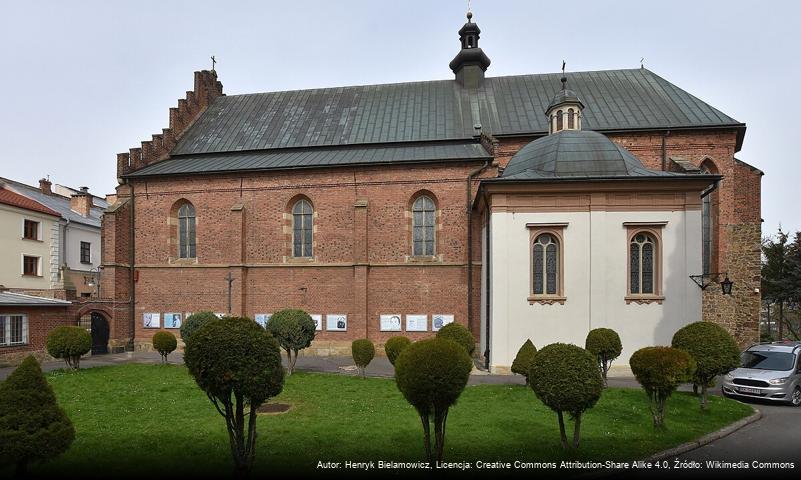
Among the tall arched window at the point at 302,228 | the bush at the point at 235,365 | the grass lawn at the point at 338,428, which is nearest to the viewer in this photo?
the bush at the point at 235,365

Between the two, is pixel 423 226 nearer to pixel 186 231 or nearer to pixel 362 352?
pixel 362 352

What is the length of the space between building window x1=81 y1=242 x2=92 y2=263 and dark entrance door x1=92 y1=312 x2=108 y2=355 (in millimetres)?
11453

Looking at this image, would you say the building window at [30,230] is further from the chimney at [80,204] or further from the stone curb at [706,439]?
the stone curb at [706,439]

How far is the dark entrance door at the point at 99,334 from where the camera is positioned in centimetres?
2450

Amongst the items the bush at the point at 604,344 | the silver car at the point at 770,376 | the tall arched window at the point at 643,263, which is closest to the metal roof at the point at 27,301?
the bush at the point at 604,344

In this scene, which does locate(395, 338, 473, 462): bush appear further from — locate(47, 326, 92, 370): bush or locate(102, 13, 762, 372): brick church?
locate(47, 326, 92, 370): bush

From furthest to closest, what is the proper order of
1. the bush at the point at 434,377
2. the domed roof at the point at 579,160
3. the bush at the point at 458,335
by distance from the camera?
the domed roof at the point at 579,160 → the bush at the point at 458,335 → the bush at the point at 434,377

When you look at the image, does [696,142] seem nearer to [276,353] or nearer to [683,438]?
[683,438]

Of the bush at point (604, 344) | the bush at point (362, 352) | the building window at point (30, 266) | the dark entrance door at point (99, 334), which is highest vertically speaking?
the building window at point (30, 266)

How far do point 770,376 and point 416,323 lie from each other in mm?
13521

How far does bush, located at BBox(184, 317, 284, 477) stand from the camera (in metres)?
6.86

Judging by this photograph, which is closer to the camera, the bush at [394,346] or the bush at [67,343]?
the bush at [394,346]

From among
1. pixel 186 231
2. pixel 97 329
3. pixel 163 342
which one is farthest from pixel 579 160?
pixel 97 329

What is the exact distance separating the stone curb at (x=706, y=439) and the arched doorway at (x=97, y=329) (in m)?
25.7
